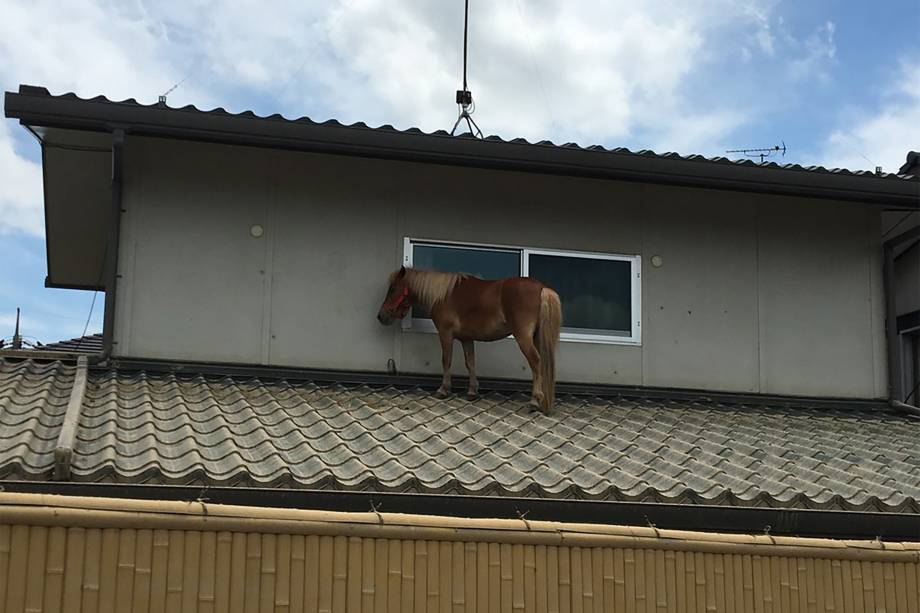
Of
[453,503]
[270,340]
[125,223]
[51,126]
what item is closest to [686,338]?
[270,340]

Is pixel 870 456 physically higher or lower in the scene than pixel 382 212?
lower

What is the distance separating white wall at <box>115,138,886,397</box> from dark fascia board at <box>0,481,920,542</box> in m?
3.04

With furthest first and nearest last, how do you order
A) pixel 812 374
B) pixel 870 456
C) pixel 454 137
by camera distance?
pixel 812 374 < pixel 454 137 < pixel 870 456

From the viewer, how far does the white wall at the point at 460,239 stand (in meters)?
7.69

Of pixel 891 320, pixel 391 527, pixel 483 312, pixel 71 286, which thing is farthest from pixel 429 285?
pixel 71 286

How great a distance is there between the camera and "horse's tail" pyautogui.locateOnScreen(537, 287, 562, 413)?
7254mm

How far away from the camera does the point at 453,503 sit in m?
4.86

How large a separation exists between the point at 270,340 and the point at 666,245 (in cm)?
367

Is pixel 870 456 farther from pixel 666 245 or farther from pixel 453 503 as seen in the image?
pixel 453 503

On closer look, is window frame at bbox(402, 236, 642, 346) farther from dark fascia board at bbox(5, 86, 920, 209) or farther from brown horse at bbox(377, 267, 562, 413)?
dark fascia board at bbox(5, 86, 920, 209)

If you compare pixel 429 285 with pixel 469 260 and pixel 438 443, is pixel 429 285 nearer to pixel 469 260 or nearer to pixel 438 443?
pixel 469 260

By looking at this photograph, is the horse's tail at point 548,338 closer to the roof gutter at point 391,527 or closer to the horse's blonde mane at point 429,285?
the horse's blonde mane at point 429,285

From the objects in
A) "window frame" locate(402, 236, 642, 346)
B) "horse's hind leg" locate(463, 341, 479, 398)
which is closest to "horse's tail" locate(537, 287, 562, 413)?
"horse's hind leg" locate(463, 341, 479, 398)

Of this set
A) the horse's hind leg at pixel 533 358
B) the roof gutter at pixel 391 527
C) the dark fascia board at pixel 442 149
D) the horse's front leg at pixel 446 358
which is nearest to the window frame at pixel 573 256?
the horse's front leg at pixel 446 358
